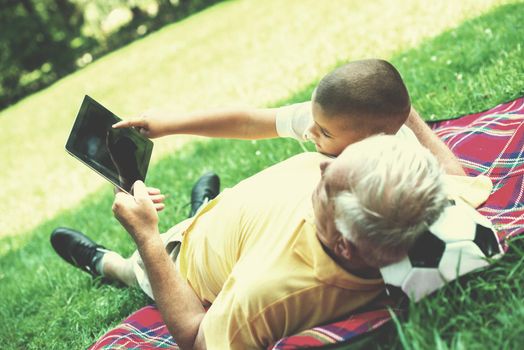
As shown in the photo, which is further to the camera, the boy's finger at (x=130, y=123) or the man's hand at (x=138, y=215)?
the boy's finger at (x=130, y=123)

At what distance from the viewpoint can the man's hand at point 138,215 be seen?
2238mm

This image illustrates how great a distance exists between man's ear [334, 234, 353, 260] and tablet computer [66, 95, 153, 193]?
108cm

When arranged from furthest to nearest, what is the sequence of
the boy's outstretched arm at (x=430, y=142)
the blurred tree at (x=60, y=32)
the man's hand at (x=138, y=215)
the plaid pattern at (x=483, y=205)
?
the blurred tree at (x=60, y=32), the boy's outstretched arm at (x=430, y=142), the man's hand at (x=138, y=215), the plaid pattern at (x=483, y=205)

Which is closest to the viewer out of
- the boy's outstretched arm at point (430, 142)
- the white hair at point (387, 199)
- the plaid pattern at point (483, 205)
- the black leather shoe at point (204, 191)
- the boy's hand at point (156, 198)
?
the white hair at point (387, 199)

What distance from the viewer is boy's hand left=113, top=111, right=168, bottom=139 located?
267cm

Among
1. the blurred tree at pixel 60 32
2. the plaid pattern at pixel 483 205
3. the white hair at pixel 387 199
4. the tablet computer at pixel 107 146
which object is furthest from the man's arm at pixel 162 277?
the blurred tree at pixel 60 32

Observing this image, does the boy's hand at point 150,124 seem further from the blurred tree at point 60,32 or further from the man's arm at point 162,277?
the blurred tree at point 60,32

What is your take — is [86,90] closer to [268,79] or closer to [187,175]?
[268,79]

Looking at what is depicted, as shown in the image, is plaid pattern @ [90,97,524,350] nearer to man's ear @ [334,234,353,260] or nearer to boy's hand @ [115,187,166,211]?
man's ear @ [334,234,353,260]

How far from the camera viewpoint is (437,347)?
1.61 m

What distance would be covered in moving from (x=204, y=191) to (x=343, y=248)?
218cm

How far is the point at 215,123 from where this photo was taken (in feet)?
9.17

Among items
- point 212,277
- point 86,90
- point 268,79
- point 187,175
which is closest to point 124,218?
point 212,277

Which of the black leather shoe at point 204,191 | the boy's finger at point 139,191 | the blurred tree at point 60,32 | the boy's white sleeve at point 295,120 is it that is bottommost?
the blurred tree at point 60,32
